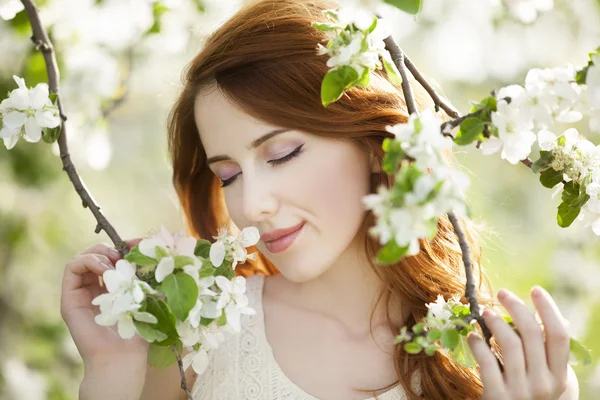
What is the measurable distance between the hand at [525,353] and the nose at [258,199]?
48 cm

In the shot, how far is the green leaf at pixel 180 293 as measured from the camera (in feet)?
3.35

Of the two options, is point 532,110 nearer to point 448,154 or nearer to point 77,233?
point 448,154

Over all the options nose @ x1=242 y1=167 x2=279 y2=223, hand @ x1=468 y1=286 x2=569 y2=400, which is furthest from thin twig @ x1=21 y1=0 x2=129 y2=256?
hand @ x1=468 y1=286 x2=569 y2=400

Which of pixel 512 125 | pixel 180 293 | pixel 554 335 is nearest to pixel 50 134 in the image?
pixel 180 293

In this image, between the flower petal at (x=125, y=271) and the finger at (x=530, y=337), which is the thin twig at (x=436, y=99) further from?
the flower petal at (x=125, y=271)

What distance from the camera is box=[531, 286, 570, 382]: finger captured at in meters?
1.09

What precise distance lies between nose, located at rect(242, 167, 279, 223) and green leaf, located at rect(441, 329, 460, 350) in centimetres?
50

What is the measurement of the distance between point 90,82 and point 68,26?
17 cm

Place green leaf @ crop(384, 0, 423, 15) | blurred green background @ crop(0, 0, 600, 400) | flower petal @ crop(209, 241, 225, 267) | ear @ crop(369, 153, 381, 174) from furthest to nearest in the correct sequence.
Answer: blurred green background @ crop(0, 0, 600, 400), ear @ crop(369, 153, 381, 174), flower petal @ crop(209, 241, 225, 267), green leaf @ crop(384, 0, 423, 15)

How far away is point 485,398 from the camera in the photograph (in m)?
1.11

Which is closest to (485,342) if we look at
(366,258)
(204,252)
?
(204,252)

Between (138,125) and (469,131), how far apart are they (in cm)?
551

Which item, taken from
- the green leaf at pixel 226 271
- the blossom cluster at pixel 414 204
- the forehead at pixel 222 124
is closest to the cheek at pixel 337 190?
the forehead at pixel 222 124

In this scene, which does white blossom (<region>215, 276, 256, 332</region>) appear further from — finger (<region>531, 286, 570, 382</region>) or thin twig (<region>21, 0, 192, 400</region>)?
finger (<region>531, 286, 570, 382</region>)
